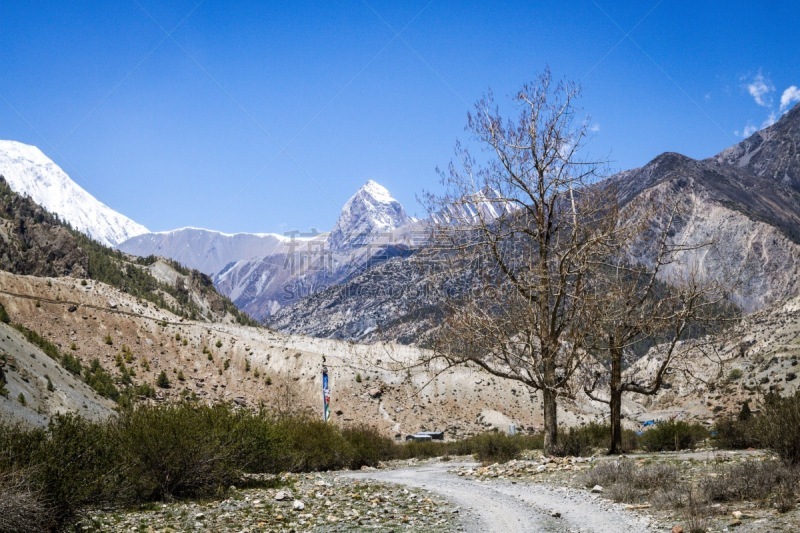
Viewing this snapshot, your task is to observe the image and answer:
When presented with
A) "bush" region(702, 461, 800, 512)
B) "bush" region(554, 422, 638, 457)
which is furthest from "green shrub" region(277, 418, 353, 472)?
"bush" region(702, 461, 800, 512)

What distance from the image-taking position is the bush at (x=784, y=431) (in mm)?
9625

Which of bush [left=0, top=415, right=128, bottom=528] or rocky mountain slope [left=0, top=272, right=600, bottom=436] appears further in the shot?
rocky mountain slope [left=0, top=272, right=600, bottom=436]

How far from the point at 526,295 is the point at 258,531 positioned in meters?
9.56

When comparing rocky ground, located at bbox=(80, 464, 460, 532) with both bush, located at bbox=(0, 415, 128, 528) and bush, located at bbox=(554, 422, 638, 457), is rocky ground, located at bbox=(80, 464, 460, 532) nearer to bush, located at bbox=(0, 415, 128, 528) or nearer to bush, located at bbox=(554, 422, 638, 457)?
bush, located at bbox=(0, 415, 128, 528)

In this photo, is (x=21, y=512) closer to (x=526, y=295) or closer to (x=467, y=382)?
(x=526, y=295)

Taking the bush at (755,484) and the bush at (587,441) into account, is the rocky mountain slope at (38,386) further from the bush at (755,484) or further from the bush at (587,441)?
the bush at (755,484)

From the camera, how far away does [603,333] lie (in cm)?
1614

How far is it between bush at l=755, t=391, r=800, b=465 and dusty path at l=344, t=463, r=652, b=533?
108 inches

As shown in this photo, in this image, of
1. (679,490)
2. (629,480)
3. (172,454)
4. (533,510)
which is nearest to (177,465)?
(172,454)

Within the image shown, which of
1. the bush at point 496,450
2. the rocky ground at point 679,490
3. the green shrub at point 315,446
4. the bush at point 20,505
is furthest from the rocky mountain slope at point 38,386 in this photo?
the bush at point 20,505

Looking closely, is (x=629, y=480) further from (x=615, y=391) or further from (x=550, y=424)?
(x=615, y=391)

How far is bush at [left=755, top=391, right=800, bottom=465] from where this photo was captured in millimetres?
9625

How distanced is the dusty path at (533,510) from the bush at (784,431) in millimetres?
2734

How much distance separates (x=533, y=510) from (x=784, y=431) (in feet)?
13.2
